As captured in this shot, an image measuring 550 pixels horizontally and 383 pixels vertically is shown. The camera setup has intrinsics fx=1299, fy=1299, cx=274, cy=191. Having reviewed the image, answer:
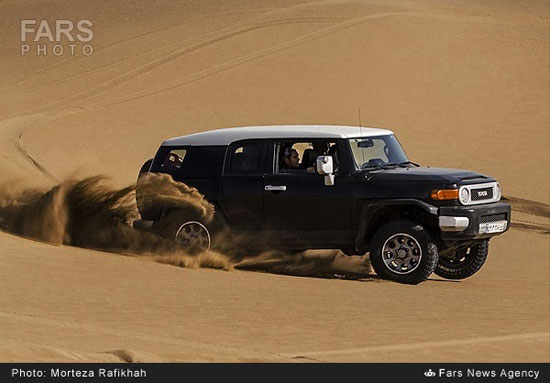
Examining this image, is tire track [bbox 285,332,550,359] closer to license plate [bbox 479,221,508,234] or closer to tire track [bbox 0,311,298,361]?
tire track [bbox 0,311,298,361]

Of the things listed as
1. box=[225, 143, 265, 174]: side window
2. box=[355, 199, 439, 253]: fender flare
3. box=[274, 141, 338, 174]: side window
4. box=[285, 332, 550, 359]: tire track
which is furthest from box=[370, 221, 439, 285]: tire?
box=[285, 332, 550, 359]: tire track

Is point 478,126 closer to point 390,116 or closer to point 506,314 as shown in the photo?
point 390,116

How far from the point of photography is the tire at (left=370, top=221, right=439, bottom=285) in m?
13.8

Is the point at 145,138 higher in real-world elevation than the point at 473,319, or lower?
higher

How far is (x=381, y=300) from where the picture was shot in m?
13.1

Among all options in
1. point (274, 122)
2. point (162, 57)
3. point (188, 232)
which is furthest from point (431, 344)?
point (162, 57)

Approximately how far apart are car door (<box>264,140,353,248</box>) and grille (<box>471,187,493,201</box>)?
1.34 meters

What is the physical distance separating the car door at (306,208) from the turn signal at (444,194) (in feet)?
3.04

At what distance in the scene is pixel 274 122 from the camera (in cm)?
3381

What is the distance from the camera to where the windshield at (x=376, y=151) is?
569 inches

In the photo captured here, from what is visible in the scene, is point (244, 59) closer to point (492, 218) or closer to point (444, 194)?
point (492, 218)
